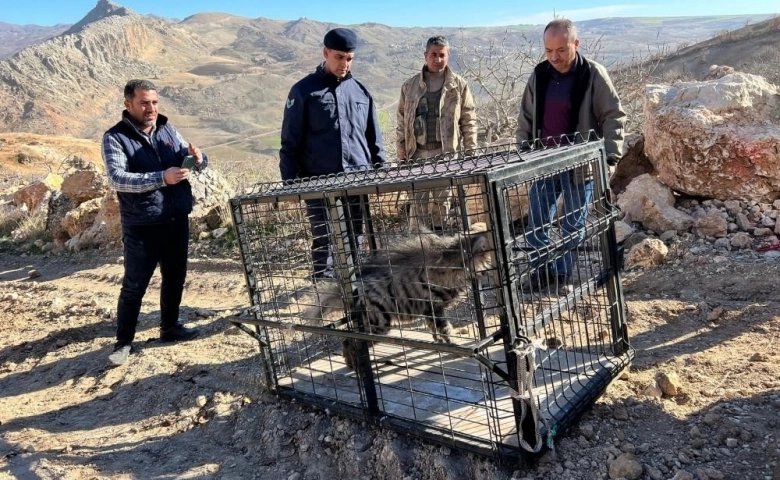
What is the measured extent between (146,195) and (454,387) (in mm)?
2620

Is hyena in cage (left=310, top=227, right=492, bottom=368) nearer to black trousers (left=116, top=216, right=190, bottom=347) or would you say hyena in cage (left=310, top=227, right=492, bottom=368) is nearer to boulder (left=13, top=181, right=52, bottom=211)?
black trousers (left=116, top=216, right=190, bottom=347)

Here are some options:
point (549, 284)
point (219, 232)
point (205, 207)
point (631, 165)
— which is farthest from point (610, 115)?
point (205, 207)

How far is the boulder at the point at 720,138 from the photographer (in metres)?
5.07

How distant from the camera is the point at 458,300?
3557 millimetres

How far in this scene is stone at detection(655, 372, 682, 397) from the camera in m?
2.89

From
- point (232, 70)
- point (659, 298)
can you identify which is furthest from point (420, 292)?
point (232, 70)

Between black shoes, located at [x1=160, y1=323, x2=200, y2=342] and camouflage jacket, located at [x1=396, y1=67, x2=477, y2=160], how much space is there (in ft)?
8.10

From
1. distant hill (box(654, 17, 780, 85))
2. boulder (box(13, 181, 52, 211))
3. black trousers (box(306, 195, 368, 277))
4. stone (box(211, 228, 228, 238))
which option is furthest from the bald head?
distant hill (box(654, 17, 780, 85))

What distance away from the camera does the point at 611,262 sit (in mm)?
3113

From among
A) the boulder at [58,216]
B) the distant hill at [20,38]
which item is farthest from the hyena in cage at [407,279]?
the distant hill at [20,38]

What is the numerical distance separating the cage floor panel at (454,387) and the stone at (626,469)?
329 millimetres

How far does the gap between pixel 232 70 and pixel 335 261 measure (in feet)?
195

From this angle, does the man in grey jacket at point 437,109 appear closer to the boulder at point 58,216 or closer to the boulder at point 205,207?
the boulder at point 205,207

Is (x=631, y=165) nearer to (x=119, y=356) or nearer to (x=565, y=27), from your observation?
(x=565, y=27)
